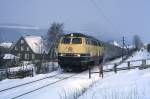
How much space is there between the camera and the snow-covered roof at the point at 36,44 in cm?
10400

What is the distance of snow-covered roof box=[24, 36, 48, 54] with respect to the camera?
4094 inches

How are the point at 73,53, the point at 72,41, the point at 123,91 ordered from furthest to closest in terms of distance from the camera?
the point at 72,41 → the point at 73,53 → the point at 123,91

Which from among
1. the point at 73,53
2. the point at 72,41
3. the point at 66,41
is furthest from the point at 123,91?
the point at 66,41

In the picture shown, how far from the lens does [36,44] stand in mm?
105938

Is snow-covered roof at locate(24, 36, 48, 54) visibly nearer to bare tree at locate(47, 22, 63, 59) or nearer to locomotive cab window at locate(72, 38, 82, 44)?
bare tree at locate(47, 22, 63, 59)

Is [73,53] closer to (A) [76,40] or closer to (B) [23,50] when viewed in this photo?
(A) [76,40]

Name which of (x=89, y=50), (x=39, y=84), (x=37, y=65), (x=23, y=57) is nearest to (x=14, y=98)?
(x=39, y=84)

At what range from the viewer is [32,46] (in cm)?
10456

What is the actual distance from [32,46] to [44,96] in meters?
89.4

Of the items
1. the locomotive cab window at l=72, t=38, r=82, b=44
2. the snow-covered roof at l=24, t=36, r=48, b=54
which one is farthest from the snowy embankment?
the snow-covered roof at l=24, t=36, r=48, b=54

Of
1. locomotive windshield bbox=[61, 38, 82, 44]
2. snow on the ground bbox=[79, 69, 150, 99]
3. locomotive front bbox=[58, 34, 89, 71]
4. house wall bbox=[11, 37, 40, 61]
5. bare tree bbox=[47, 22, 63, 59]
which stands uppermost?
bare tree bbox=[47, 22, 63, 59]

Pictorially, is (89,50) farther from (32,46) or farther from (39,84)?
(32,46)

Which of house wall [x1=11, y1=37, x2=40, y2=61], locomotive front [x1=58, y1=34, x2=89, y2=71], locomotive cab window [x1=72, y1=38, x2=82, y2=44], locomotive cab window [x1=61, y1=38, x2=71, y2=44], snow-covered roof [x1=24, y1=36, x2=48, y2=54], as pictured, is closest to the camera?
locomotive front [x1=58, y1=34, x2=89, y2=71]

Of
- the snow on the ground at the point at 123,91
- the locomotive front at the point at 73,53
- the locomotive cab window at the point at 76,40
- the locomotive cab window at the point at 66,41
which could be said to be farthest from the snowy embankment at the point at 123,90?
the locomotive cab window at the point at 66,41
